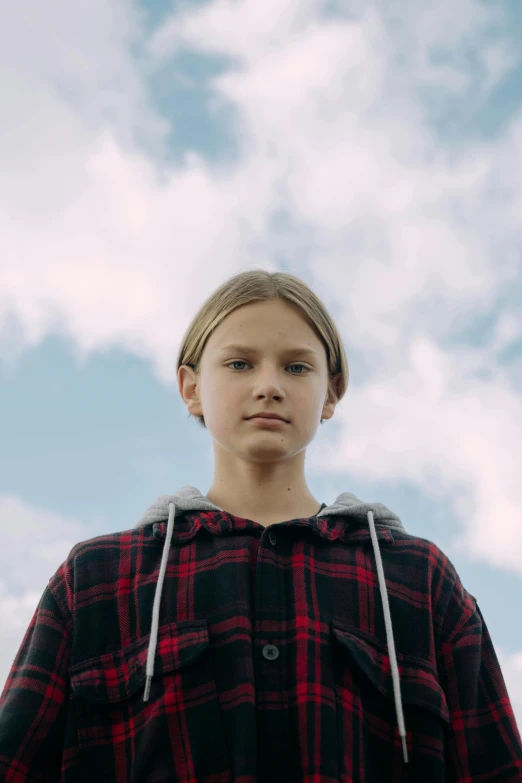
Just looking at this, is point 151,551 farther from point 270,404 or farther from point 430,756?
point 430,756

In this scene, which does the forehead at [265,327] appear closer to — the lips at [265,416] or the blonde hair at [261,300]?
the blonde hair at [261,300]

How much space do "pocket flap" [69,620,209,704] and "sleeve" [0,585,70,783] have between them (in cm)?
9

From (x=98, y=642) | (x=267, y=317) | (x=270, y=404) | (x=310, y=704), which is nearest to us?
(x=310, y=704)

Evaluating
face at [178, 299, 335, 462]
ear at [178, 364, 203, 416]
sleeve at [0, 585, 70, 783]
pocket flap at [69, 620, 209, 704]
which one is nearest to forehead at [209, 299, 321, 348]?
face at [178, 299, 335, 462]

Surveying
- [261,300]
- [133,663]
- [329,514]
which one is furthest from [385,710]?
[261,300]

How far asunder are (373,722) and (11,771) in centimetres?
120

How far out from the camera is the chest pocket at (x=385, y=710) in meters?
2.69

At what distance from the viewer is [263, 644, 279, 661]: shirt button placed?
2684 mm

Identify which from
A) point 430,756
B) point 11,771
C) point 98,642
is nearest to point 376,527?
point 430,756

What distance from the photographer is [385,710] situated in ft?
9.07

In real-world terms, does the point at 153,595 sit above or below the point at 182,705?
above

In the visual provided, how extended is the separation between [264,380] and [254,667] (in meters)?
1.04

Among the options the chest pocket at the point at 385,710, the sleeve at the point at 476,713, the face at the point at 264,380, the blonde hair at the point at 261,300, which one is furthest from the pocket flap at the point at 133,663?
the blonde hair at the point at 261,300

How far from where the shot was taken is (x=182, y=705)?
8.70ft
